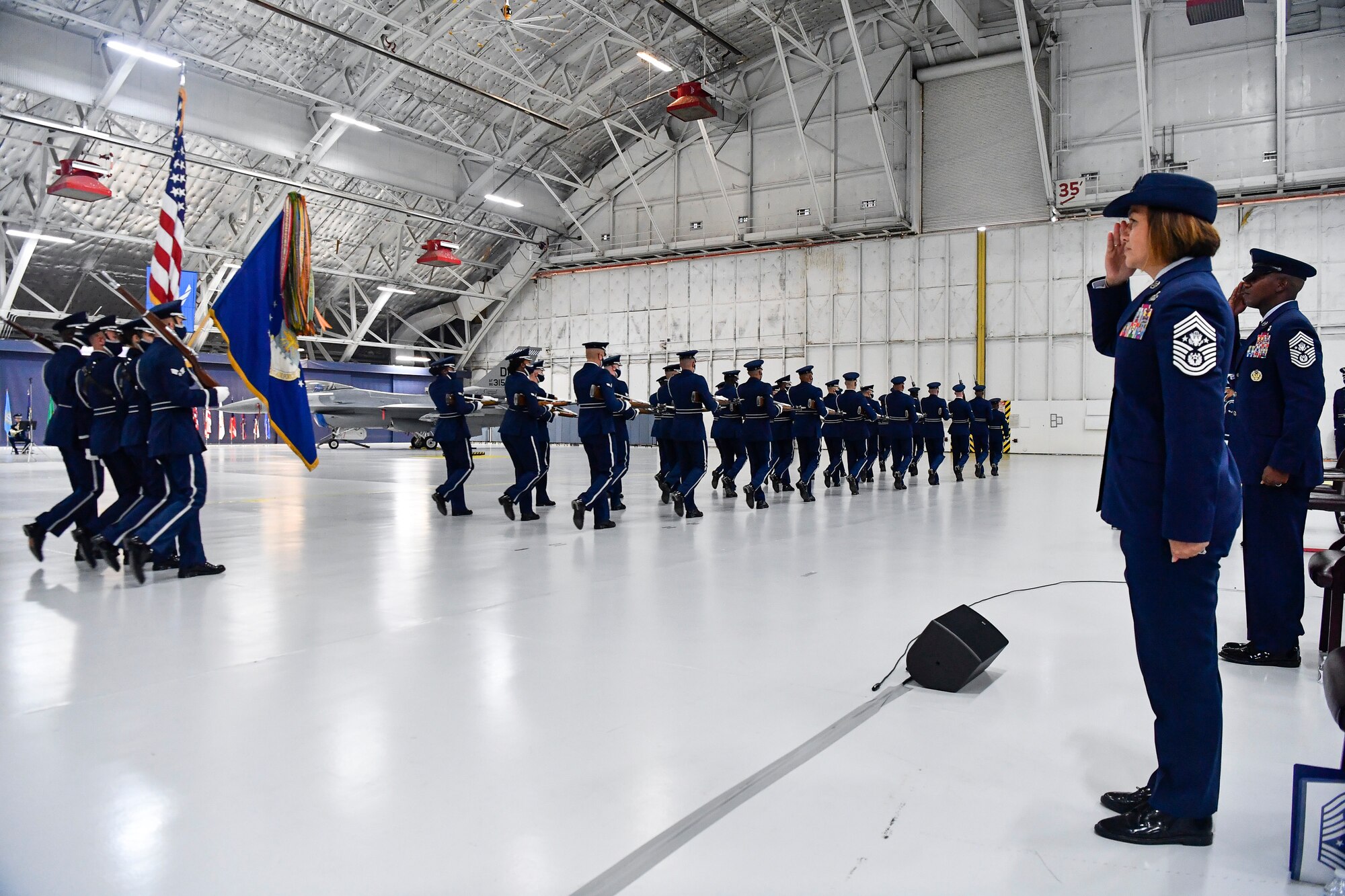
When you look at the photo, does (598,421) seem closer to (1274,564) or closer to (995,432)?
(1274,564)

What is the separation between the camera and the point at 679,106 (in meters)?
19.1

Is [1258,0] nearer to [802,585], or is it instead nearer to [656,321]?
[656,321]

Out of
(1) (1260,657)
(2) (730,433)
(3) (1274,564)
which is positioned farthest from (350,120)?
(1) (1260,657)

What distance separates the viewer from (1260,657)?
3.25 m

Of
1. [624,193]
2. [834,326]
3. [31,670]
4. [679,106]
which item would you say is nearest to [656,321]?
[624,193]

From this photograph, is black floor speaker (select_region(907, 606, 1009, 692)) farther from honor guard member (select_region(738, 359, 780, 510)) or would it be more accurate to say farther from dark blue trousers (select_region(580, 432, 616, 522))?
honor guard member (select_region(738, 359, 780, 510))

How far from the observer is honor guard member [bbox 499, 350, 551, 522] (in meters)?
7.82

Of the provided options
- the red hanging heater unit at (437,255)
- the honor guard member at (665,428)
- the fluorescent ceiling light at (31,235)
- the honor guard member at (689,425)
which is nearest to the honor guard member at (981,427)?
the honor guard member at (665,428)

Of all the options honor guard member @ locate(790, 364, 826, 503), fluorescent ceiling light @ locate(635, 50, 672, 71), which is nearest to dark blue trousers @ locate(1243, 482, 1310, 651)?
honor guard member @ locate(790, 364, 826, 503)

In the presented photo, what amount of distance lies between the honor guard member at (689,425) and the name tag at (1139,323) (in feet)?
20.5

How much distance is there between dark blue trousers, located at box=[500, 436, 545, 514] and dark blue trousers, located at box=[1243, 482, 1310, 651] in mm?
5895

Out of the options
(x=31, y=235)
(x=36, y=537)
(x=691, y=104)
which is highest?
(x=691, y=104)

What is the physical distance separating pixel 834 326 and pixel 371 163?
13.8 metres

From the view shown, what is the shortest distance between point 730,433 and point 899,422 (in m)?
3.38
